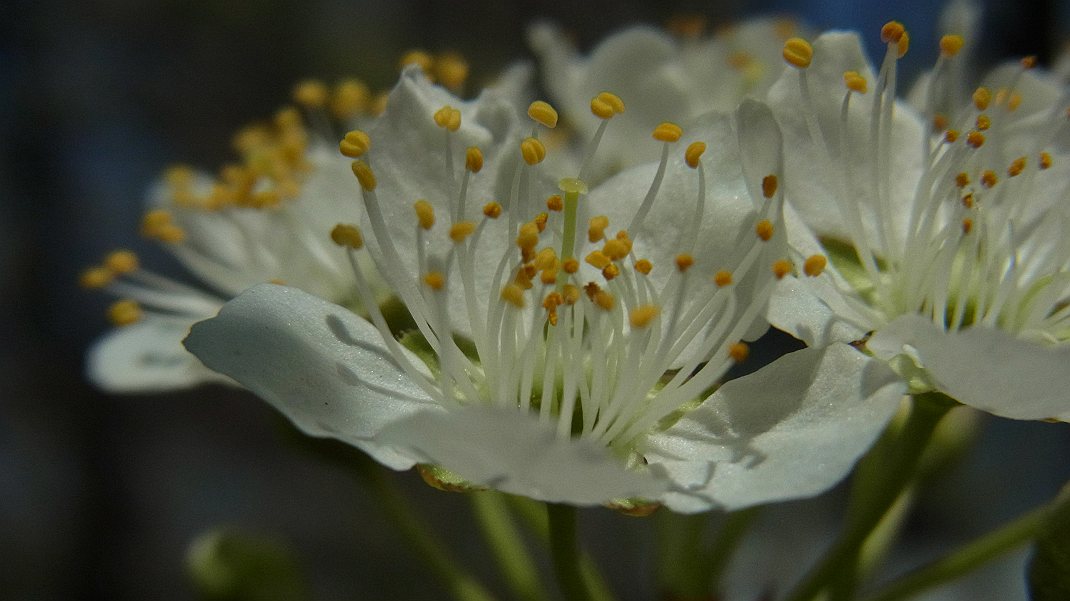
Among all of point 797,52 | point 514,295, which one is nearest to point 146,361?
point 514,295

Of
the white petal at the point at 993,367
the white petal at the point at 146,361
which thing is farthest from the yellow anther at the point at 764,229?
the white petal at the point at 146,361

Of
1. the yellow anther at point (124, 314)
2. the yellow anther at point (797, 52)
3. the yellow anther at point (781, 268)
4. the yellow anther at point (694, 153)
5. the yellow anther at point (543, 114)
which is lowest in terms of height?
the yellow anther at point (781, 268)

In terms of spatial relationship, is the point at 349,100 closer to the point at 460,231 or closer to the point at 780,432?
the point at 460,231

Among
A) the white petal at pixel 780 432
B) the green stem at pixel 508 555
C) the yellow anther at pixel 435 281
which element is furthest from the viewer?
the green stem at pixel 508 555

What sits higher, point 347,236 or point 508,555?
point 347,236

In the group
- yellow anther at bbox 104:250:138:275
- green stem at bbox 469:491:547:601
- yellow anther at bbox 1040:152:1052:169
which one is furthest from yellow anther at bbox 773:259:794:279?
yellow anther at bbox 104:250:138:275

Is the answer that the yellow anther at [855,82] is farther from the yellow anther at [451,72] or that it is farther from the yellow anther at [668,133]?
the yellow anther at [451,72]

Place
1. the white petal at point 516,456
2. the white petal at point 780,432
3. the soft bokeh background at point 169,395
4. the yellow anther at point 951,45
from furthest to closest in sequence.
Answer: the soft bokeh background at point 169,395, the yellow anther at point 951,45, the white petal at point 780,432, the white petal at point 516,456
